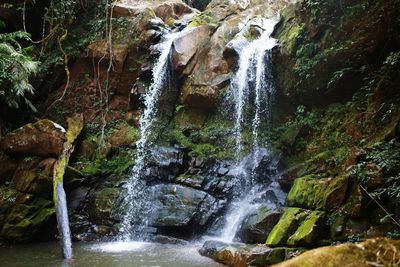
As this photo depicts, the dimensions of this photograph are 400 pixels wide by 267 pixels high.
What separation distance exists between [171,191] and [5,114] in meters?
6.56

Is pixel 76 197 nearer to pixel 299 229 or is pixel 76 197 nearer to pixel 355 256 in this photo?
pixel 299 229

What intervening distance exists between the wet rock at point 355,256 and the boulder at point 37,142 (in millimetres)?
9081

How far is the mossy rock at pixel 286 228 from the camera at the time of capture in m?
6.84

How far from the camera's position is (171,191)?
1013 centimetres

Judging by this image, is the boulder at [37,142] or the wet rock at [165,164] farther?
the wet rock at [165,164]

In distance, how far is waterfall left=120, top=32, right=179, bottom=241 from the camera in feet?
32.5

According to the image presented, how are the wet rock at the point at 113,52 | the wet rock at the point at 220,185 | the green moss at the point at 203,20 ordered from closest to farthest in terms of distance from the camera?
the wet rock at the point at 220,185 < the wet rock at the point at 113,52 < the green moss at the point at 203,20

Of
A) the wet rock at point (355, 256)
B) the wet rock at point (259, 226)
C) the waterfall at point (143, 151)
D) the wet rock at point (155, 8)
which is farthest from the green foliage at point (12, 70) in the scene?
the wet rock at point (355, 256)

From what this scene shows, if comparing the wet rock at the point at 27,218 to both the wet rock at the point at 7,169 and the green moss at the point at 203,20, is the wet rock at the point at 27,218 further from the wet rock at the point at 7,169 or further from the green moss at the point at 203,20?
the green moss at the point at 203,20

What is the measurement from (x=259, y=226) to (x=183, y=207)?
234cm

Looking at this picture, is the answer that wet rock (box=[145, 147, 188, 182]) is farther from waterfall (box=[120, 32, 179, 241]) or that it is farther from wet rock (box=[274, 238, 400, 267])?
wet rock (box=[274, 238, 400, 267])

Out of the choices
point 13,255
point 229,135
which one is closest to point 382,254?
point 13,255

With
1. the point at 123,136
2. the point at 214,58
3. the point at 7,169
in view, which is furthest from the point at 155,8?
the point at 7,169

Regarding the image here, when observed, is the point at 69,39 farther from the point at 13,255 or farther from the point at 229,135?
the point at 13,255
